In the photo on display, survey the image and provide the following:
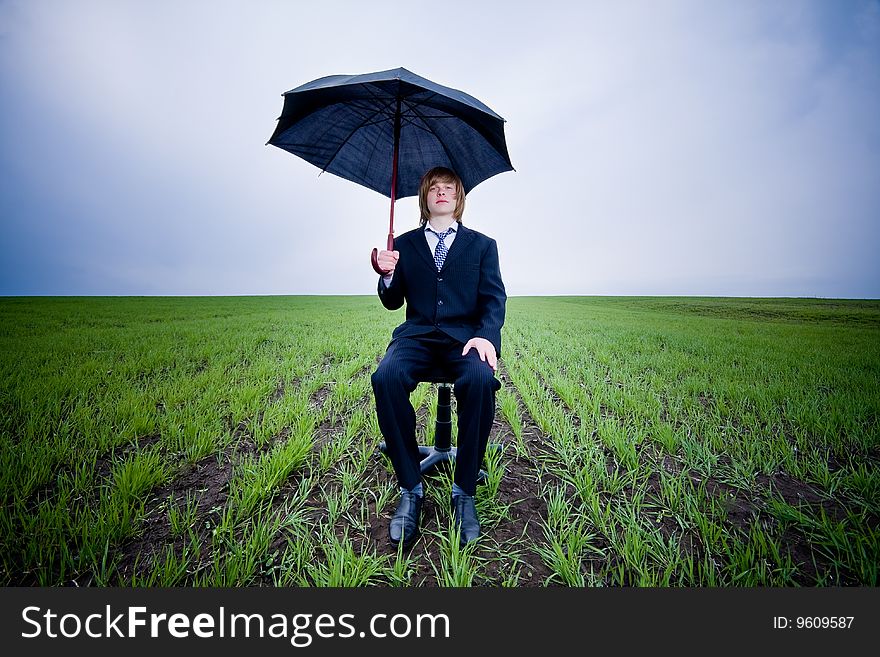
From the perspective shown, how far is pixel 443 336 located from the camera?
231 cm

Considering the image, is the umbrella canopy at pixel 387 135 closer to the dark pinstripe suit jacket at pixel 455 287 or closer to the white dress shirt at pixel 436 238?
the white dress shirt at pixel 436 238

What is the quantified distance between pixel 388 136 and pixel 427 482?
2900 mm

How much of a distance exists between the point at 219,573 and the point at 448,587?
1.04m

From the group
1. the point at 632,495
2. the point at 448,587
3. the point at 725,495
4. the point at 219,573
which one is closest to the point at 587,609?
the point at 448,587

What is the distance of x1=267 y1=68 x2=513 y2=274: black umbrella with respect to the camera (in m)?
2.52

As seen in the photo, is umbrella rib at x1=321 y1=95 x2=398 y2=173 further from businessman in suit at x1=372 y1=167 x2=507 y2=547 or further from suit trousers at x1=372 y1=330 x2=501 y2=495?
suit trousers at x1=372 y1=330 x2=501 y2=495

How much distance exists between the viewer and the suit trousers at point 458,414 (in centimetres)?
195

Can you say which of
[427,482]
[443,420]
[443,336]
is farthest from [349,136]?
[427,482]

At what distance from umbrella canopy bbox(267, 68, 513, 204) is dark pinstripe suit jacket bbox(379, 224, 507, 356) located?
62 centimetres

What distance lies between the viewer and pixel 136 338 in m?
7.06

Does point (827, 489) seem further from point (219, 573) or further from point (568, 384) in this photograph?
point (219, 573)

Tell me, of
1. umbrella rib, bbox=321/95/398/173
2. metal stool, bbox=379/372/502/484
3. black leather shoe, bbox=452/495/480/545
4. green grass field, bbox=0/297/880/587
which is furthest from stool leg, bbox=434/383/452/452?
umbrella rib, bbox=321/95/398/173

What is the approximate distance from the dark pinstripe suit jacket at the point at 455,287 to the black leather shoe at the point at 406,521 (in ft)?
3.33

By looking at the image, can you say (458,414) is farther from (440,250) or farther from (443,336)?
(440,250)
